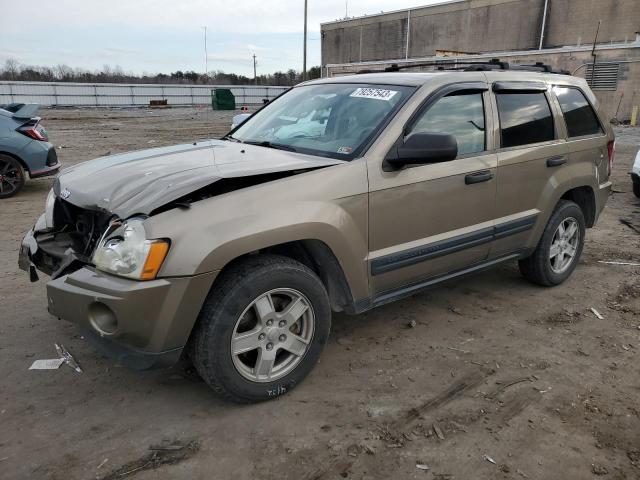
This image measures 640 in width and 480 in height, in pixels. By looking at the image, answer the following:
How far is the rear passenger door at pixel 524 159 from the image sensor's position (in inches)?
155

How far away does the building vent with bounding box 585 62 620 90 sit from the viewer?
27828 millimetres

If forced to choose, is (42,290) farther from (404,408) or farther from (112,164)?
(404,408)

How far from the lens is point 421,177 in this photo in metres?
3.37

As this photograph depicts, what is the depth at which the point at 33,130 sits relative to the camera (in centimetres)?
861

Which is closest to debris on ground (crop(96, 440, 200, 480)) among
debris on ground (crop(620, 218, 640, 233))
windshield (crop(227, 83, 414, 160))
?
windshield (crop(227, 83, 414, 160))

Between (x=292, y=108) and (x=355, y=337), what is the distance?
1814mm

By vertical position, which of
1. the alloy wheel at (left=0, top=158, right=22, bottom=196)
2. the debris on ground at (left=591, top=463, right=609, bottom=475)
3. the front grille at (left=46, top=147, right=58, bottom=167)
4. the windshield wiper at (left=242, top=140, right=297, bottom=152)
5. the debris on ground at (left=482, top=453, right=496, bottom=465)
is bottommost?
the debris on ground at (left=591, top=463, right=609, bottom=475)

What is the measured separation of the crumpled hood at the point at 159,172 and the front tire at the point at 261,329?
1.65 feet

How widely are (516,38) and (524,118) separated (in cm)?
4033

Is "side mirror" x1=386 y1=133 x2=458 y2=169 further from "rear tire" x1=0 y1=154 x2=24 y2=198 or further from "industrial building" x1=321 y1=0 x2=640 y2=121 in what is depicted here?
"industrial building" x1=321 y1=0 x2=640 y2=121

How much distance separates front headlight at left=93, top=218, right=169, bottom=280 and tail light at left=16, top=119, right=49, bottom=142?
7.14 m

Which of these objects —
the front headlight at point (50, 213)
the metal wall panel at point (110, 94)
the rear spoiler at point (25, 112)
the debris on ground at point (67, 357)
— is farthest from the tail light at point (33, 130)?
the metal wall panel at point (110, 94)

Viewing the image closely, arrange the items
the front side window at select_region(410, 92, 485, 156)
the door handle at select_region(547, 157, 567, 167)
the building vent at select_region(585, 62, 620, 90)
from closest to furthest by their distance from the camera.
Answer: the front side window at select_region(410, 92, 485, 156) < the door handle at select_region(547, 157, 567, 167) < the building vent at select_region(585, 62, 620, 90)

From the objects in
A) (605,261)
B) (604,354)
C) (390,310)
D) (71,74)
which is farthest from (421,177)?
(71,74)
